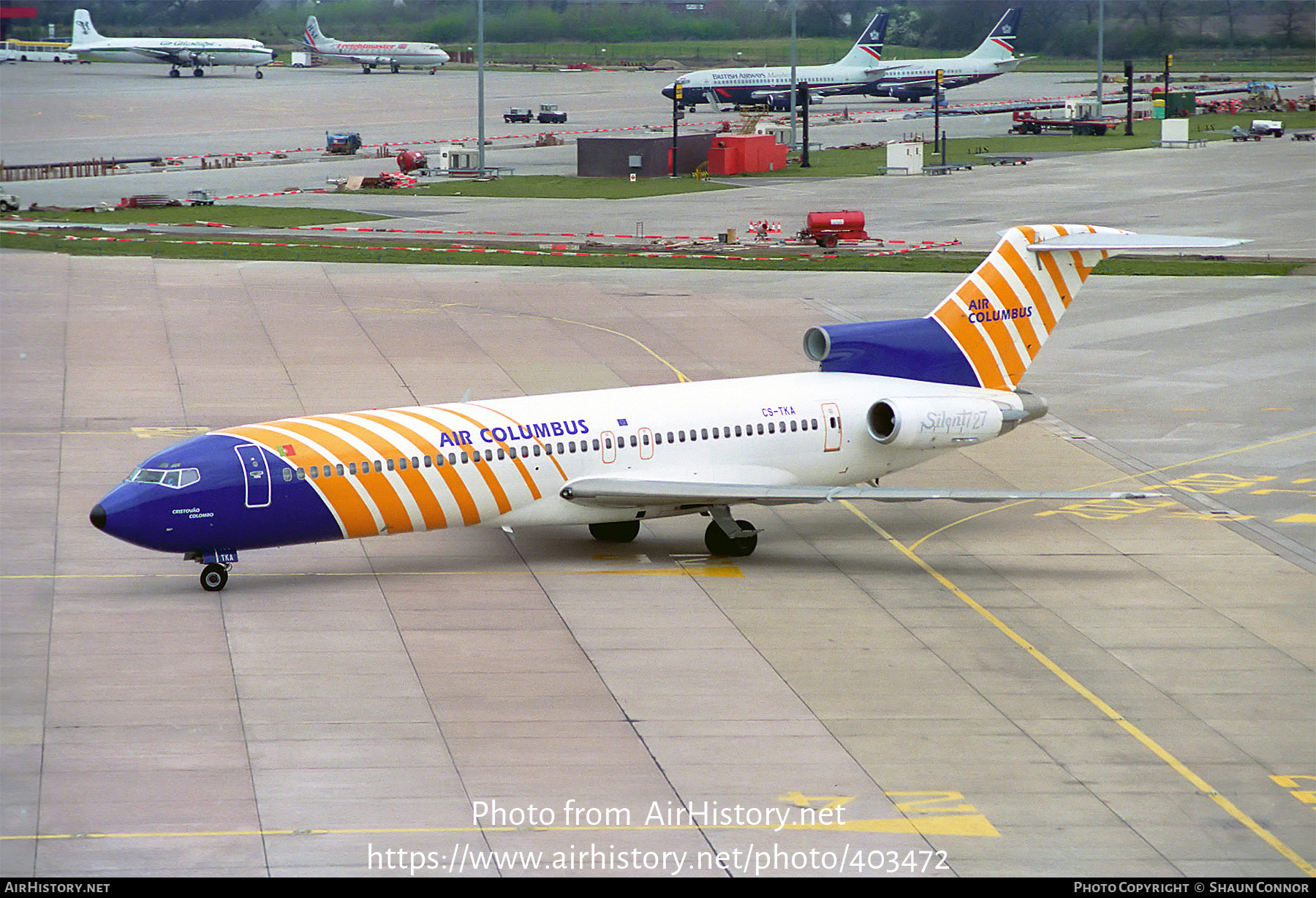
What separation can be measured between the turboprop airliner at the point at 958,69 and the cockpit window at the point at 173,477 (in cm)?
13929

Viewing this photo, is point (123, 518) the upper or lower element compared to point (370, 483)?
lower

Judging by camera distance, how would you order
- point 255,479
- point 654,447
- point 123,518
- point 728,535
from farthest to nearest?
point 728,535 → point 654,447 → point 255,479 → point 123,518

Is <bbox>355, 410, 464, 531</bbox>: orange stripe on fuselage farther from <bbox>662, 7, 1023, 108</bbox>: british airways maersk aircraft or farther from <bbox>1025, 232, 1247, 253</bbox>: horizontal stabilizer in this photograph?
<bbox>662, 7, 1023, 108</bbox>: british airways maersk aircraft

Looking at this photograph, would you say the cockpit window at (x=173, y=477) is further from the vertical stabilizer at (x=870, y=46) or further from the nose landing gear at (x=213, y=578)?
the vertical stabilizer at (x=870, y=46)

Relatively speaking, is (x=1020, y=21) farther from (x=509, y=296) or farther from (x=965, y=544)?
(x=965, y=544)

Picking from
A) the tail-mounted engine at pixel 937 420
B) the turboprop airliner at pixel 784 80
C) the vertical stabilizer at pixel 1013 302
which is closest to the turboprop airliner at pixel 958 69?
the turboprop airliner at pixel 784 80

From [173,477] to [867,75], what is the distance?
141825 millimetres

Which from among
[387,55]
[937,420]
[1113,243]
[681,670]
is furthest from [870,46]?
[681,670]

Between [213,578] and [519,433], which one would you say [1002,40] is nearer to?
[519,433]

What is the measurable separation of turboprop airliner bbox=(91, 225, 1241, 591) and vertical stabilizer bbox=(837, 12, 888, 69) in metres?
126

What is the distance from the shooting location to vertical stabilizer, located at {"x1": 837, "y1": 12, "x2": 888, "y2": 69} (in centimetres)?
15950

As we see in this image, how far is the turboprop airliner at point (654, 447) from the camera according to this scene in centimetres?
2969

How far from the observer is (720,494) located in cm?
3219

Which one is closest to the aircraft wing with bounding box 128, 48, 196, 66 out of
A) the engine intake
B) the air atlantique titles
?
the engine intake
